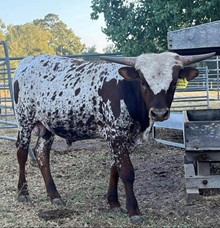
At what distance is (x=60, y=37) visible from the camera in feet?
202

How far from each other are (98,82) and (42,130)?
112 centimetres

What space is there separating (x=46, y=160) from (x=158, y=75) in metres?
1.99

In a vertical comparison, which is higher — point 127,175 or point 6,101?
point 6,101

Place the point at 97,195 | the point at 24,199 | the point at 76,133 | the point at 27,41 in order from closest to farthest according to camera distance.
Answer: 1. the point at 76,133
2. the point at 24,199
3. the point at 97,195
4. the point at 27,41

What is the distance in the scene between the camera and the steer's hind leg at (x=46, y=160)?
5.30 meters

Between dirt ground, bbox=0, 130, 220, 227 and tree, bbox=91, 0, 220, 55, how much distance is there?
2814mm

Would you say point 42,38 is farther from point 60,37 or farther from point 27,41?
point 60,37

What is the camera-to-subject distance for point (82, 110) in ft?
16.0

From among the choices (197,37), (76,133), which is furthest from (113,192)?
(197,37)

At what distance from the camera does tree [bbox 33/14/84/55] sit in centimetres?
5881

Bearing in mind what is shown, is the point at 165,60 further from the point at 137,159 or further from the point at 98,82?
the point at 137,159

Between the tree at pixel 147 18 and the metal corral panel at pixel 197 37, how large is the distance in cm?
411

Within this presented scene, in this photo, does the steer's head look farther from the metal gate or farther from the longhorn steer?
the metal gate

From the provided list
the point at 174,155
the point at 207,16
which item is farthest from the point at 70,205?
the point at 207,16
